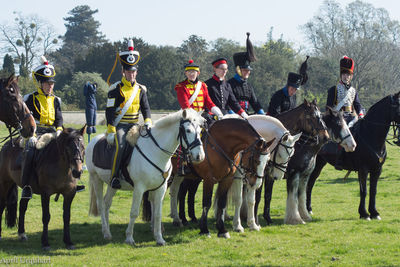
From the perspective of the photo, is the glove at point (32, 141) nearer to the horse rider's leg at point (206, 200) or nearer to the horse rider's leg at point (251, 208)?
the horse rider's leg at point (206, 200)

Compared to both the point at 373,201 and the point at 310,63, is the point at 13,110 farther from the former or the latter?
the point at 310,63

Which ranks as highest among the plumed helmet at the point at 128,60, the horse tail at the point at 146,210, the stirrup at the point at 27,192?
the plumed helmet at the point at 128,60

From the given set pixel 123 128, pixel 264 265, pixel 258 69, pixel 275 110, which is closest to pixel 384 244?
pixel 264 265

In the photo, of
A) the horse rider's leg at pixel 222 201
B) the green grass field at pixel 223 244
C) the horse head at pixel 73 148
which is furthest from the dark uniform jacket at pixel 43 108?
the horse rider's leg at pixel 222 201

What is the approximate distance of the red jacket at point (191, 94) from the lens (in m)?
10.4

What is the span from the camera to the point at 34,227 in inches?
412

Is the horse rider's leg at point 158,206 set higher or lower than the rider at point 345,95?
lower

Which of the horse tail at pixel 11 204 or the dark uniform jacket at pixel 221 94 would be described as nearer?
the horse tail at pixel 11 204

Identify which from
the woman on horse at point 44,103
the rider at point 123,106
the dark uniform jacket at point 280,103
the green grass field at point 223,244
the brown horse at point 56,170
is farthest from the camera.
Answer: the dark uniform jacket at point 280,103

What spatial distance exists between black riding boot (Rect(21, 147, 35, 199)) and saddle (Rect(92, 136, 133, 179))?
3.79 feet

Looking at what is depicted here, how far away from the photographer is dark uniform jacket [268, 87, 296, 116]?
39.3ft

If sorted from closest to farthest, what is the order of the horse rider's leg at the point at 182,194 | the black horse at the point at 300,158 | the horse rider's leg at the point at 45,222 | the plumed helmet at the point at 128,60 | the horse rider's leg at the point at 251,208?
the horse rider's leg at the point at 45,222, the plumed helmet at the point at 128,60, the horse rider's leg at the point at 251,208, the black horse at the point at 300,158, the horse rider's leg at the point at 182,194

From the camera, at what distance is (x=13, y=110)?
7.96 metres

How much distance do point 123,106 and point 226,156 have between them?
2035 mm
